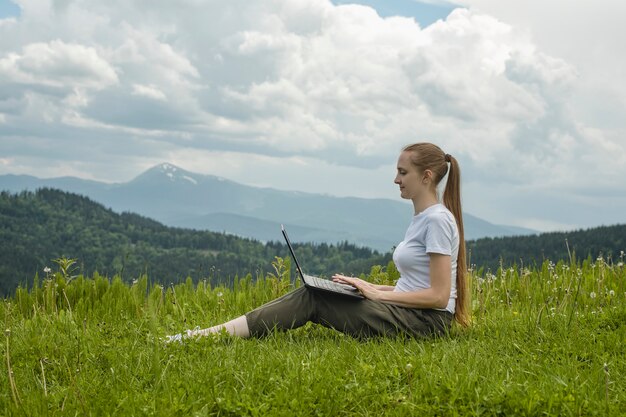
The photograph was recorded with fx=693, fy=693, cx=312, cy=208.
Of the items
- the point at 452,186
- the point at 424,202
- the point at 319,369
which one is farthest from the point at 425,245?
the point at 319,369

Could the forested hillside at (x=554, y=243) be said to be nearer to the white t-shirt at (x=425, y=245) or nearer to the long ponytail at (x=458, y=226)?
the long ponytail at (x=458, y=226)

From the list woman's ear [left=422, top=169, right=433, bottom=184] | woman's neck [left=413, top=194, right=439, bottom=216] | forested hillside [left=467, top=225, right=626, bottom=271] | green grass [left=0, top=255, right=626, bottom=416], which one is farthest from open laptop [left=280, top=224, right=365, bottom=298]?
forested hillside [left=467, top=225, right=626, bottom=271]

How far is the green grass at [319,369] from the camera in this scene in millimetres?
4828

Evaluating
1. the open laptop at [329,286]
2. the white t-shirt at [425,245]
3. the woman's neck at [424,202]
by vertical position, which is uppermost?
the woman's neck at [424,202]

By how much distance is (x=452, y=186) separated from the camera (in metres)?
6.90

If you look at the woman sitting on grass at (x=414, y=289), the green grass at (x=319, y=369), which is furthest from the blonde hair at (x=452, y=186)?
the green grass at (x=319, y=369)

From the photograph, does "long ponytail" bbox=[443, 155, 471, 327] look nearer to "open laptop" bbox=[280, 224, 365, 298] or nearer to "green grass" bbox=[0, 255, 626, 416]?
"green grass" bbox=[0, 255, 626, 416]

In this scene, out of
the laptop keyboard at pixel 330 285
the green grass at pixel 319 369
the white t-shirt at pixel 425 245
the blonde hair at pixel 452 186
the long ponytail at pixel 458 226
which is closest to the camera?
the green grass at pixel 319 369

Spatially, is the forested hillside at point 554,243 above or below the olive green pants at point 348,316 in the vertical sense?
above

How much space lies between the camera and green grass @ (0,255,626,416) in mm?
4828

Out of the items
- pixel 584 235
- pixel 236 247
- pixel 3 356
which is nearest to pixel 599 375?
pixel 3 356

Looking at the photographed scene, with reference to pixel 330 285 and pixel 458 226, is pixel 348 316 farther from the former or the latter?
pixel 458 226

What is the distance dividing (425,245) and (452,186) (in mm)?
666

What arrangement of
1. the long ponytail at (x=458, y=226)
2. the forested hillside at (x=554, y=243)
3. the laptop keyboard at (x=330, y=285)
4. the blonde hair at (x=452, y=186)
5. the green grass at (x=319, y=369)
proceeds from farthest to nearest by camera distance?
the forested hillside at (x=554, y=243)
the long ponytail at (x=458, y=226)
the blonde hair at (x=452, y=186)
the laptop keyboard at (x=330, y=285)
the green grass at (x=319, y=369)
